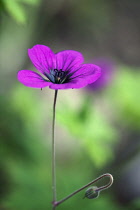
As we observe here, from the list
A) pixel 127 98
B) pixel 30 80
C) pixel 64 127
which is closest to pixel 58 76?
pixel 30 80

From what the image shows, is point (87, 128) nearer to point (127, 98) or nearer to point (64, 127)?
point (127, 98)

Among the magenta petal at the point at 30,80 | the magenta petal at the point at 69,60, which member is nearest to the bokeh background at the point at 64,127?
the magenta petal at the point at 69,60

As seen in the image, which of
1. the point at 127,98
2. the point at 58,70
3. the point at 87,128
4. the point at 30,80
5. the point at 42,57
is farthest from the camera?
the point at 127,98

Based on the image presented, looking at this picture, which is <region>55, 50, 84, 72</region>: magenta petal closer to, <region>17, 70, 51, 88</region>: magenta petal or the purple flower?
the purple flower

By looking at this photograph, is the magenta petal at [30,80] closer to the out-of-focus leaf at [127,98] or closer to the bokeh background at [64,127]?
the bokeh background at [64,127]

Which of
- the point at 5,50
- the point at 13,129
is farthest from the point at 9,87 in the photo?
the point at 13,129

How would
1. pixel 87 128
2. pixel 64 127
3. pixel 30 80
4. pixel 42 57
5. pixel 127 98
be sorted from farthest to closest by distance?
pixel 64 127 < pixel 127 98 < pixel 87 128 < pixel 42 57 < pixel 30 80
